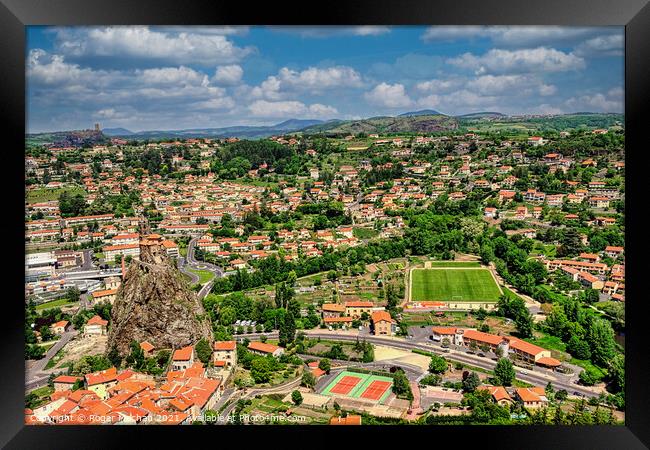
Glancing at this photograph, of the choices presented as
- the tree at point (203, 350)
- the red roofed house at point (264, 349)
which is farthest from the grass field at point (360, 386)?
the tree at point (203, 350)

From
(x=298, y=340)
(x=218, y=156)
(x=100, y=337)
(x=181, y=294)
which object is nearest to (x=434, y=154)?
(x=218, y=156)

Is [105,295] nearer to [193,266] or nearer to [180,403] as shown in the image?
[193,266]

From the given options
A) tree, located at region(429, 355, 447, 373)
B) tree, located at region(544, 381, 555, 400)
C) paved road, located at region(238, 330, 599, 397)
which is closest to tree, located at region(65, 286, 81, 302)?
paved road, located at region(238, 330, 599, 397)

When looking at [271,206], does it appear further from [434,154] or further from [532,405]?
[532,405]

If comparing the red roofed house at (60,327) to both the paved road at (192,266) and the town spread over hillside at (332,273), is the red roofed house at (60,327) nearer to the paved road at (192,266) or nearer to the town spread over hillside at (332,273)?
the town spread over hillside at (332,273)
